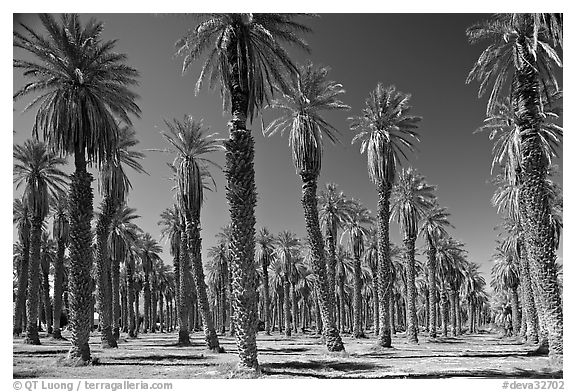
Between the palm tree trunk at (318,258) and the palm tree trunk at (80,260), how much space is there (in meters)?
13.9

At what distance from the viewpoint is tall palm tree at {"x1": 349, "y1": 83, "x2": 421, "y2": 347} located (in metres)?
38.4

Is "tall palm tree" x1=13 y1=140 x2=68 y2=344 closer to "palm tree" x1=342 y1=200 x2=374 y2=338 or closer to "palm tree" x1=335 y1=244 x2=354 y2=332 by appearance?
"palm tree" x1=342 y1=200 x2=374 y2=338

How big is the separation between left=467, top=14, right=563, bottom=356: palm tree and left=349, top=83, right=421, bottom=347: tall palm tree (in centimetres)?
1436

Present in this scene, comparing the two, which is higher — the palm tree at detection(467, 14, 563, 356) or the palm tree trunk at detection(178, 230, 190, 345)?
the palm tree at detection(467, 14, 563, 356)

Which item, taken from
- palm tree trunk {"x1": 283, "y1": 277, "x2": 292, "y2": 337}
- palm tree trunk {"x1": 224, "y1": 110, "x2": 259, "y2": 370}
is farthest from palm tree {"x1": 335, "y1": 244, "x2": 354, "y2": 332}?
palm tree trunk {"x1": 224, "y1": 110, "x2": 259, "y2": 370}

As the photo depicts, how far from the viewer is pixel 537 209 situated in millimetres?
22453

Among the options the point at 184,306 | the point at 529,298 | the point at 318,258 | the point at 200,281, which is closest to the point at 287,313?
the point at 184,306

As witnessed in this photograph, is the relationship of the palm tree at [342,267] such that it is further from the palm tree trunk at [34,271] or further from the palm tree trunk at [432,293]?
the palm tree trunk at [34,271]

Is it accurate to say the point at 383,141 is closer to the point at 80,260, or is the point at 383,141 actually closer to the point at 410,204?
the point at 410,204

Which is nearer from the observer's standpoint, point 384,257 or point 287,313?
point 384,257

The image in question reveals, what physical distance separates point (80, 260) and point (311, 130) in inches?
675
